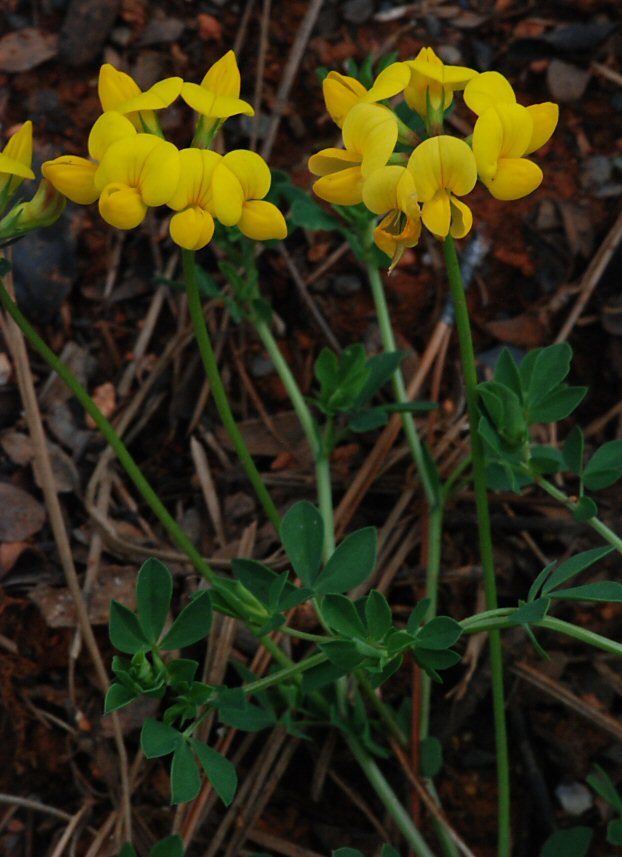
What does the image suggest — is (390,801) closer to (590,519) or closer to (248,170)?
(590,519)

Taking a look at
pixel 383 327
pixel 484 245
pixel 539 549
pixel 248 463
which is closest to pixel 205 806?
pixel 248 463

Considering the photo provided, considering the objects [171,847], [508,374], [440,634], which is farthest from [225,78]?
[171,847]

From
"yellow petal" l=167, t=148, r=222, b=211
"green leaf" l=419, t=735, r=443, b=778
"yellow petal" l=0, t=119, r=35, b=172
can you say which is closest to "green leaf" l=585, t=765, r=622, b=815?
"green leaf" l=419, t=735, r=443, b=778

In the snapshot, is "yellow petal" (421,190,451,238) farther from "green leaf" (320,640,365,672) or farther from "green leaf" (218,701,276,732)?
"green leaf" (218,701,276,732)

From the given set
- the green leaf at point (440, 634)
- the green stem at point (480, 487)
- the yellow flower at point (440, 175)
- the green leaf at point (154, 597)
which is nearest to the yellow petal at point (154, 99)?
the yellow flower at point (440, 175)

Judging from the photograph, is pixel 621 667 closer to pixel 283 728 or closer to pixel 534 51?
pixel 283 728
